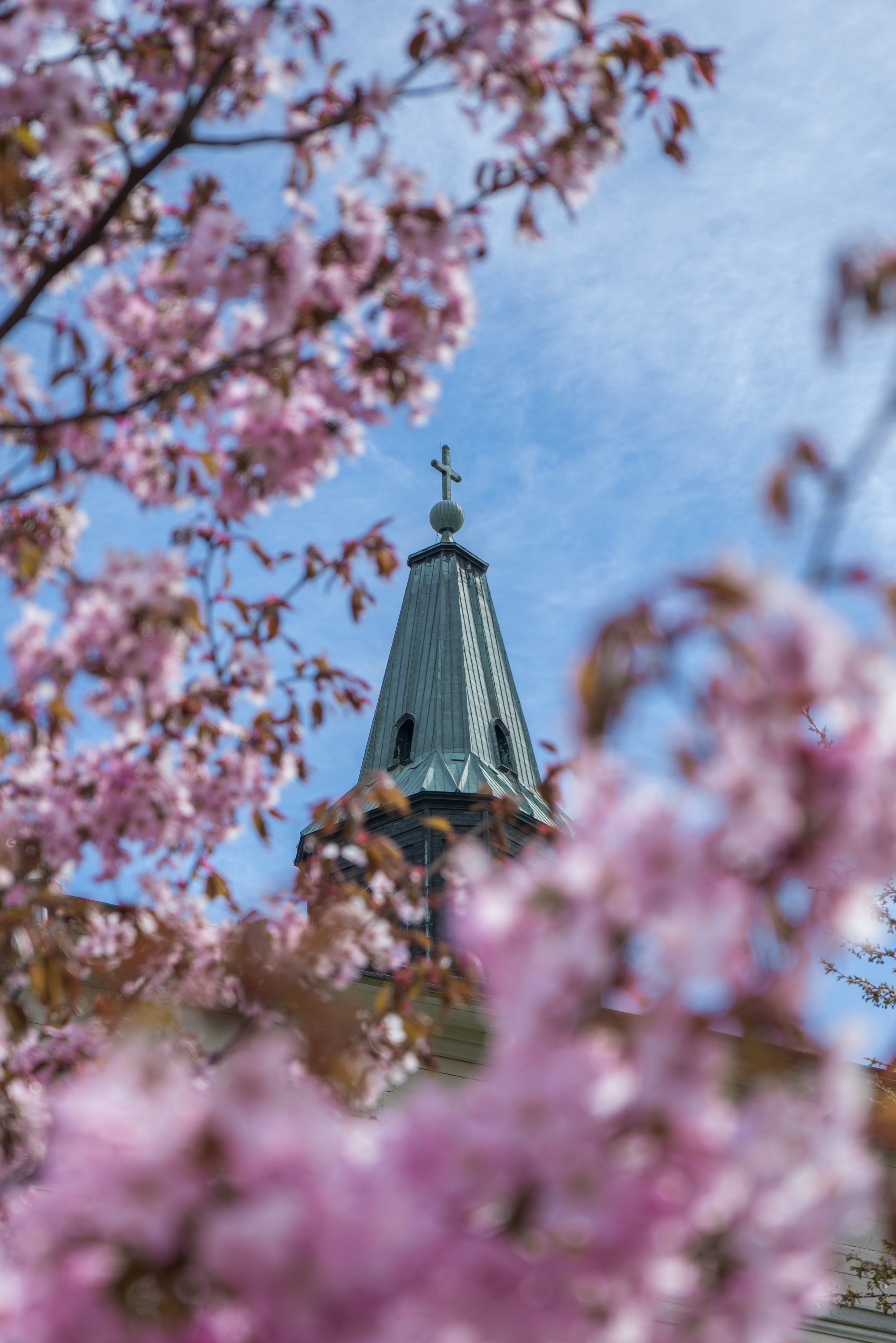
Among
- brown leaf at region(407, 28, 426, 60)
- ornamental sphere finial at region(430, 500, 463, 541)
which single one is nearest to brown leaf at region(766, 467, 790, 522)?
brown leaf at region(407, 28, 426, 60)

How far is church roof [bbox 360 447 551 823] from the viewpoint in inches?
918

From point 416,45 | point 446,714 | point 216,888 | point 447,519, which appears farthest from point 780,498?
point 447,519

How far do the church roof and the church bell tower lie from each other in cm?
3

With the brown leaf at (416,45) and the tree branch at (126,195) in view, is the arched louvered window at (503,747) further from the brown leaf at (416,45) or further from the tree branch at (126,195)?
the tree branch at (126,195)

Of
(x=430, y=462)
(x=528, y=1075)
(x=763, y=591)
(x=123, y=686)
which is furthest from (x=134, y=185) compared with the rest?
(x=430, y=462)

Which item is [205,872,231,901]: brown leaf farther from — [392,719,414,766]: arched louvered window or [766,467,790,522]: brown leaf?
[392,719,414,766]: arched louvered window

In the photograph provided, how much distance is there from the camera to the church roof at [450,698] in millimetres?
23328

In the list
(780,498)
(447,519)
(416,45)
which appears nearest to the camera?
(780,498)

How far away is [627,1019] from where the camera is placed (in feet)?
4.01

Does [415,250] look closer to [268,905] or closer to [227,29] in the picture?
[227,29]

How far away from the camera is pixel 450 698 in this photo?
24875 mm

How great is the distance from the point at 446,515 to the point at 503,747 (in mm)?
9115

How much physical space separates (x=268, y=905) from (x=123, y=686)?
1.46 meters

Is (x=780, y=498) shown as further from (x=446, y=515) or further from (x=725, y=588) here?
(x=446, y=515)
